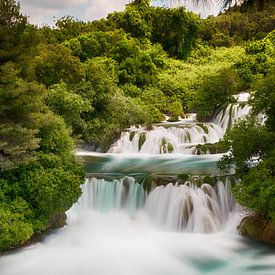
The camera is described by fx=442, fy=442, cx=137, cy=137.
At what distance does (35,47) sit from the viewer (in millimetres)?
13969

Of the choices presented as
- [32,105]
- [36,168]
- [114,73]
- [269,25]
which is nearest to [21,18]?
[32,105]

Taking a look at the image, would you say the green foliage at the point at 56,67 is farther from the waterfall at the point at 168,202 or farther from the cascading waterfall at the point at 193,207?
the cascading waterfall at the point at 193,207

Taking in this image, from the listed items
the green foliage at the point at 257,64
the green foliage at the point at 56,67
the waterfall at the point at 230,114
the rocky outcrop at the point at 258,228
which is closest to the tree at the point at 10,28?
the green foliage at the point at 56,67

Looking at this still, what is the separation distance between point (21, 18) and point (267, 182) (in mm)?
8694

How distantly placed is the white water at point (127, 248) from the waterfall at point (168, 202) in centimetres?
3

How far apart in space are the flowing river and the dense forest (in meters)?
0.78

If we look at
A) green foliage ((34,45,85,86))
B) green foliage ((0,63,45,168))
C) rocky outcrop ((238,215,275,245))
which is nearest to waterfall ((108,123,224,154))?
green foliage ((34,45,85,86))

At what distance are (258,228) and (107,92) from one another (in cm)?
1335

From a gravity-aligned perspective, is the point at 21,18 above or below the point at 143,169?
above

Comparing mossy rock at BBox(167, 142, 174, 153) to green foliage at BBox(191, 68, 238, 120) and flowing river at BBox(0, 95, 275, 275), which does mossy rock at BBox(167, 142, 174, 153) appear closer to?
flowing river at BBox(0, 95, 275, 275)

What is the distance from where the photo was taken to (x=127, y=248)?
12.7 m

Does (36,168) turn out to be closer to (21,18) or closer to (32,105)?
(32,105)

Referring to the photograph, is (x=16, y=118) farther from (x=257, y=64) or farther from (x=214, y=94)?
(x=257, y=64)

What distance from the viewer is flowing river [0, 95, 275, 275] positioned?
1153 centimetres
